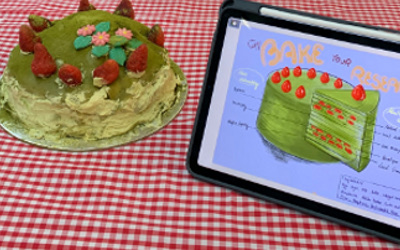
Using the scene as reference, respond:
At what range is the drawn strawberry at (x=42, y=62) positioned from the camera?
0.94 m

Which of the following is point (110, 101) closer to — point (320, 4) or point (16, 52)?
point (16, 52)

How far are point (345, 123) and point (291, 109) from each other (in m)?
0.10

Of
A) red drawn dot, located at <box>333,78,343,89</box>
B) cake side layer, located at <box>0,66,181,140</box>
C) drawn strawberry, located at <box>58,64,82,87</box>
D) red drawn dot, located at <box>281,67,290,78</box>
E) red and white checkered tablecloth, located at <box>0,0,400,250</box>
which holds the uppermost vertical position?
red drawn dot, located at <box>333,78,343,89</box>

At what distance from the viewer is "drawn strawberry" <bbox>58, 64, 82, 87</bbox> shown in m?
0.93

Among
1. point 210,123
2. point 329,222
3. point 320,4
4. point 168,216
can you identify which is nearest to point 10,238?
point 168,216

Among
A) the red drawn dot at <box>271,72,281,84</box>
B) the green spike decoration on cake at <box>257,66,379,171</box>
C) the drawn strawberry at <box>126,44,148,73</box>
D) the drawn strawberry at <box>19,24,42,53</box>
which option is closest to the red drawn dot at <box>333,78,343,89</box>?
the green spike decoration on cake at <box>257,66,379,171</box>

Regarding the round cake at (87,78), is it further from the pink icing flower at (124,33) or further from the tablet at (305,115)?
the tablet at (305,115)

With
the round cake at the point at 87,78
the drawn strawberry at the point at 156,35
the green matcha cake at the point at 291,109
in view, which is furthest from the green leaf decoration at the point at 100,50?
the green matcha cake at the point at 291,109

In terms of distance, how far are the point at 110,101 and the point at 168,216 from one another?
29 cm

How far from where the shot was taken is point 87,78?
96 centimetres

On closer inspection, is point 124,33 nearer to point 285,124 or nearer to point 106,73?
point 106,73

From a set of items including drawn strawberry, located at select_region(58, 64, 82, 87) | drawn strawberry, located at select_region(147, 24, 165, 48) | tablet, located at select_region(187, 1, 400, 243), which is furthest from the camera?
drawn strawberry, located at select_region(147, 24, 165, 48)

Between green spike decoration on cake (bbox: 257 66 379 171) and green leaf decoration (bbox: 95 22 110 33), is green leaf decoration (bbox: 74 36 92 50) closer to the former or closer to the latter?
green leaf decoration (bbox: 95 22 110 33)

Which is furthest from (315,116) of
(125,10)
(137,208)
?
(125,10)
